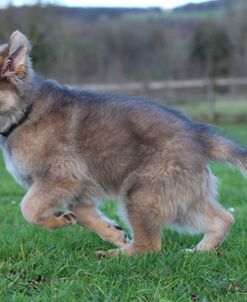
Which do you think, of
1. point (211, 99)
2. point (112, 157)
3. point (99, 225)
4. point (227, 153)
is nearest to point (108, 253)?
point (99, 225)

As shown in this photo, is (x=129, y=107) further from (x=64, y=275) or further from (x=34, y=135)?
(x=64, y=275)

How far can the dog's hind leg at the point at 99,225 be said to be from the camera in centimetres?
546

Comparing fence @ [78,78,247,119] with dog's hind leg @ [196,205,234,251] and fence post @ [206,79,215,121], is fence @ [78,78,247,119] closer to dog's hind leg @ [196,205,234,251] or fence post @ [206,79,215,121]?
fence post @ [206,79,215,121]

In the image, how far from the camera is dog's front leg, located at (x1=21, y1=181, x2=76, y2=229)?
16.4ft

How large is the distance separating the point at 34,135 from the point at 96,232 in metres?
1.17

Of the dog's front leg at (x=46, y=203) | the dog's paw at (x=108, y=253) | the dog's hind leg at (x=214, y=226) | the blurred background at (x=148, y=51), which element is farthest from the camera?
the blurred background at (x=148, y=51)

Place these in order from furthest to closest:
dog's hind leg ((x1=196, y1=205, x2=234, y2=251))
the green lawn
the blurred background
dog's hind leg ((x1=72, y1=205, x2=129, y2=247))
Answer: the blurred background, dog's hind leg ((x1=72, y1=205, x2=129, y2=247)), dog's hind leg ((x1=196, y1=205, x2=234, y2=251)), the green lawn

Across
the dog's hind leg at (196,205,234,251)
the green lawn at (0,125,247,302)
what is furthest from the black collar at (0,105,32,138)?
the dog's hind leg at (196,205,234,251)

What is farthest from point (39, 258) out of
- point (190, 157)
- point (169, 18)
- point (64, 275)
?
point (169, 18)

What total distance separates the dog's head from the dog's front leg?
2.20ft

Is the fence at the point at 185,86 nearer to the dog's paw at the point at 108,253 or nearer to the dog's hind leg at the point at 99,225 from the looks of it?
the dog's hind leg at the point at 99,225

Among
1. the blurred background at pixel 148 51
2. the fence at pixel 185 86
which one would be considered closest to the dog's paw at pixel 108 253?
the blurred background at pixel 148 51

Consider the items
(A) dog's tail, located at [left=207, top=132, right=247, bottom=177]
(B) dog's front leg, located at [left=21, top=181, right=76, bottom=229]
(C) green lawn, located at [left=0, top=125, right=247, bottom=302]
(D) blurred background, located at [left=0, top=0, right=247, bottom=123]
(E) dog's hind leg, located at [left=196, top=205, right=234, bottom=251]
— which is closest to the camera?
(C) green lawn, located at [left=0, top=125, right=247, bottom=302]

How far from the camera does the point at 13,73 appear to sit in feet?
16.6
